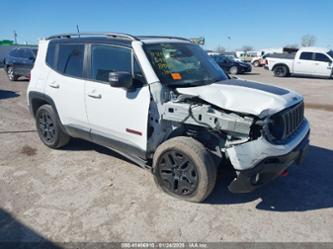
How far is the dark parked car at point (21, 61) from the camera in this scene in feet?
45.1

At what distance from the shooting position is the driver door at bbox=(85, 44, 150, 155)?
3.58 m

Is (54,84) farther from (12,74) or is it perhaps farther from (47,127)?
(12,74)

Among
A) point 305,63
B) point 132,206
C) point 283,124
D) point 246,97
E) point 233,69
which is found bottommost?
point 132,206

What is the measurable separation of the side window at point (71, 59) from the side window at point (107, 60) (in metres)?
0.29

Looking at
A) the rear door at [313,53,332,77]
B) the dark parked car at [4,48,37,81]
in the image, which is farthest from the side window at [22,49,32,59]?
the rear door at [313,53,332,77]

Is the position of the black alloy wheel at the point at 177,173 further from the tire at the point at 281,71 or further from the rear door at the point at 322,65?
the tire at the point at 281,71

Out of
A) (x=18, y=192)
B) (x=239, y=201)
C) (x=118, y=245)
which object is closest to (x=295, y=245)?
(x=239, y=201)

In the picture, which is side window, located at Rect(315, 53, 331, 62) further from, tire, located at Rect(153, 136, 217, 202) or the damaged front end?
tire, located at Rect(153, 136, 217, 202)

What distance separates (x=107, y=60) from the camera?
3.96 metres

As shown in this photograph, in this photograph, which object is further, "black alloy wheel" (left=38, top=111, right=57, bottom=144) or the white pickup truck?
the white pickup truck

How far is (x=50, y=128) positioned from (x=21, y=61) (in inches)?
423

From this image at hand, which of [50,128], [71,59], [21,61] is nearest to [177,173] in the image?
[71,59]

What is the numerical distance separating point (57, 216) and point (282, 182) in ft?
9.67

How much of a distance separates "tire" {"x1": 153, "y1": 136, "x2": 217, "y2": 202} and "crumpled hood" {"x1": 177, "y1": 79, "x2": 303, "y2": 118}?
546 millimetres
